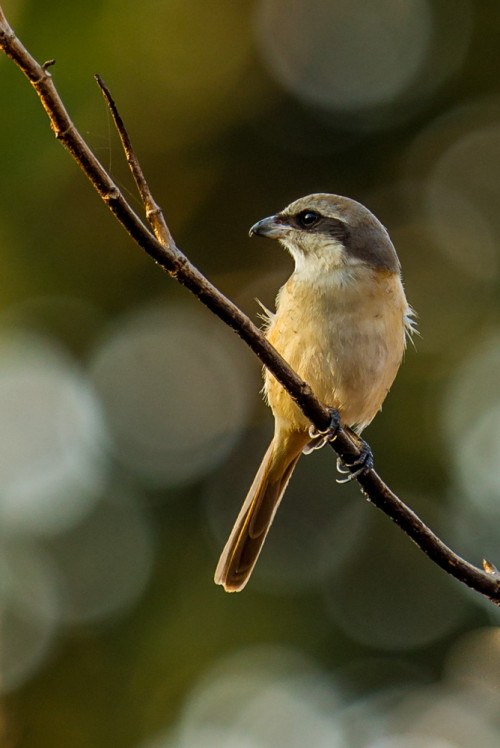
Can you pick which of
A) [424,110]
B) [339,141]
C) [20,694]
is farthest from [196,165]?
[20,694]

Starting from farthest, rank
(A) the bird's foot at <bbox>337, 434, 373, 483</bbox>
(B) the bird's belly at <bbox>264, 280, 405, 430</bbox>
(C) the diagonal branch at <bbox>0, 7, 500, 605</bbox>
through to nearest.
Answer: (B) the bird's belly at <bbox>264, 280, 405, 430</bbox>, (A) the bird's foot at <bbox>337, 434, 373, 483</bbox>, (C) the diagonal branch at <bbox>0, 7, 500, 605</bbox>

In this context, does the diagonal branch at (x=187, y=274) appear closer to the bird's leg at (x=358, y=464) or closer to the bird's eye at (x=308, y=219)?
the bird's leg at (x=358, y=464)

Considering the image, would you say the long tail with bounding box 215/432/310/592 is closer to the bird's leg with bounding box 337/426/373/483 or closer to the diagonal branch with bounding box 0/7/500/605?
the bird's leg with bounding box 337/426/373/483

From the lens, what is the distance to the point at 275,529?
21.1ft

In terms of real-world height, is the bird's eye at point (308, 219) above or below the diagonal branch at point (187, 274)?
above

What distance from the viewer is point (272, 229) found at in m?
4.49

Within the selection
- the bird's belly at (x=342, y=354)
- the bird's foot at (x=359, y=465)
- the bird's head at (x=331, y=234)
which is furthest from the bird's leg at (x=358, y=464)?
the bird's head at (x=331, y=234)

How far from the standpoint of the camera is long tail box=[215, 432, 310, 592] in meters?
4.32

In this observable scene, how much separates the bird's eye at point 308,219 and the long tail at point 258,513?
3.48 ft

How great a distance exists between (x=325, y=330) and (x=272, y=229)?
2.53ft

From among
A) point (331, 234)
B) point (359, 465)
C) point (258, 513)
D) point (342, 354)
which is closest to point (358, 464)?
point (359, 465)

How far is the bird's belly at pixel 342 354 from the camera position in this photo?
4.01 m

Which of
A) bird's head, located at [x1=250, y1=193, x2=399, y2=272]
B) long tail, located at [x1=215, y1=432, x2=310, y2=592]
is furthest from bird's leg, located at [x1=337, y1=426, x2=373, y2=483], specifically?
bird's head, located at [x1=250, y1=193, x2=399, y2=272]

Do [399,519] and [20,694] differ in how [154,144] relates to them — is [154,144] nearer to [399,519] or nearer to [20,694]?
[20,694]
